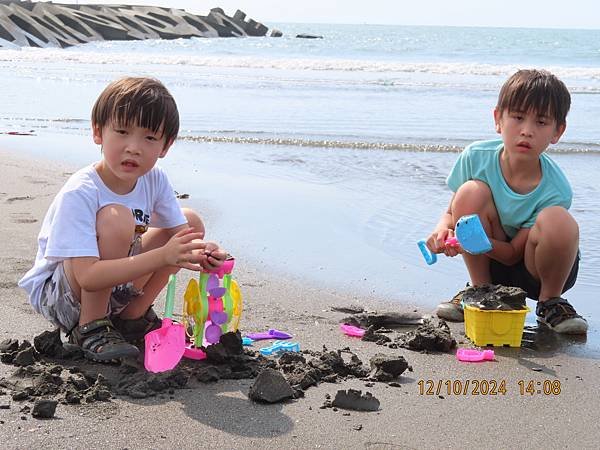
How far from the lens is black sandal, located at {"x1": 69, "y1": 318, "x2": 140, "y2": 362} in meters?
2.82

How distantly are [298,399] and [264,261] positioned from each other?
5.77 feet

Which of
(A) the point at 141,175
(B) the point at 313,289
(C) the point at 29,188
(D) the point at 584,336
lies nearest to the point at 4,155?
(C) the point at 29,188

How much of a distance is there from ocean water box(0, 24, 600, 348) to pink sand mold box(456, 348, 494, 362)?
0.71 m

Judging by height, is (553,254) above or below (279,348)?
above

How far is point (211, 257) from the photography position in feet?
8.90

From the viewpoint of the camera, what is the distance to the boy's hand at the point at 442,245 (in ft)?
11.7

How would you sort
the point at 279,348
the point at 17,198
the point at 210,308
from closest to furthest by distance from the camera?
the point at 210,308, the point at 279,348, the point at 17,198

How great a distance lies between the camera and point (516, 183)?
380cm

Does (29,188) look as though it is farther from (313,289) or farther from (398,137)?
(398,137)

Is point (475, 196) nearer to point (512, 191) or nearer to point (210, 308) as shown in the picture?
point (512, 191)

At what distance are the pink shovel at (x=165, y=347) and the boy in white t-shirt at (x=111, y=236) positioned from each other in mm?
86

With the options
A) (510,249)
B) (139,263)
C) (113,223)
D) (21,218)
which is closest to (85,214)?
(113,223)

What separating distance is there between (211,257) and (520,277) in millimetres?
1650

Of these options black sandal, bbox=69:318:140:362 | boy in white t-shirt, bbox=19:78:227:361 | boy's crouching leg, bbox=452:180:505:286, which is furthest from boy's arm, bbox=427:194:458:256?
black sandal, bbox=69:318:140:362
